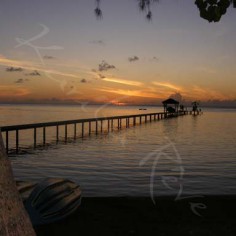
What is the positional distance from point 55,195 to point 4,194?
3.04 m

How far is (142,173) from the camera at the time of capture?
13844mm

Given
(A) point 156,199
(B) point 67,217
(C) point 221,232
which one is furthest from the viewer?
(A) point 156,199

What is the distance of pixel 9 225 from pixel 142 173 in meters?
12.2

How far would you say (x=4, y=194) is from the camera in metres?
1.90

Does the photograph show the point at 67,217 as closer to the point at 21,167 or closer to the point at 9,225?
the point at 9,225

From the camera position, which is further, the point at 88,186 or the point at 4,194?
the point at 88,186

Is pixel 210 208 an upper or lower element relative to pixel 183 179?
upper

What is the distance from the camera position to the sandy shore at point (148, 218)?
459cm

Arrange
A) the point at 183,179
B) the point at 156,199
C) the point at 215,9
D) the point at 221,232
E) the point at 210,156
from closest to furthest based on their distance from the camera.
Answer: the point at 215,9 < the point at 221,232 < the point at 156,199 < the point at 183,179 < the point at 210,156

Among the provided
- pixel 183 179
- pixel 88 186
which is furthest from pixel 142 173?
pixel 88 186

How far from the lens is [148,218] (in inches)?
199

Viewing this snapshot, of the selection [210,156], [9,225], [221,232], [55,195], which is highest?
[9,225]

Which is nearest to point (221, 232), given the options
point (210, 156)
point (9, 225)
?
point (9, 225)

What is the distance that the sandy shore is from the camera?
4586mm
